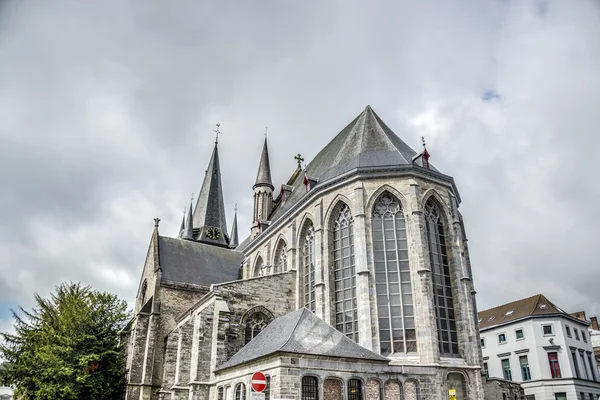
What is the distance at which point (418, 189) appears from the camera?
57.7 feet

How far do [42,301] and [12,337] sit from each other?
2.21m

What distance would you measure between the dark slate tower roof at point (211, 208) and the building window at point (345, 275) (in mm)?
20461

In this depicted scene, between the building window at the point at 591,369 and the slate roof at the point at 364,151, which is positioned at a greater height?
the slate roof at the point at 364,151

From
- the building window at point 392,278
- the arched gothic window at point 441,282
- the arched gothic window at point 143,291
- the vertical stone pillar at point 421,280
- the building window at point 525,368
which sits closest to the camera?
the vertical stone pillar at point 421,280

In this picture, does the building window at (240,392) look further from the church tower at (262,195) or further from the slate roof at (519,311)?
the slate roof at (519,311)

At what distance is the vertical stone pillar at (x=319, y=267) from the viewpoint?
17312 millimetres

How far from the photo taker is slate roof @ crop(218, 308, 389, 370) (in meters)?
12.7

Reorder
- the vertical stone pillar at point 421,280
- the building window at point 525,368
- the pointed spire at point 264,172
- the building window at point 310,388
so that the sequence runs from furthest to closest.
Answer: the pointed spire at point 264,172
the building window at point 525,368
the vertical stone pillar at point 421,280
the building window at point 310,388

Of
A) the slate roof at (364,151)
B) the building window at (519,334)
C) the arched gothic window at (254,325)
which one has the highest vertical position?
the slate roof at (364,151)

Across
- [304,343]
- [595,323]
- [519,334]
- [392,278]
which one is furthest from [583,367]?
[304,343]

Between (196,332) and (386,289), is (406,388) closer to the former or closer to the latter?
(386,289)

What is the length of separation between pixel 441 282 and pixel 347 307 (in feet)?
11.9

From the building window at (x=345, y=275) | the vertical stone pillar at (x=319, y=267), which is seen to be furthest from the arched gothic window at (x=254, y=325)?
the building window at (x=345, y=275)

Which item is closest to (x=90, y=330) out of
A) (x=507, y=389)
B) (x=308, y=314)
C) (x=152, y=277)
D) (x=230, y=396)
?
(x=152, y=277)
